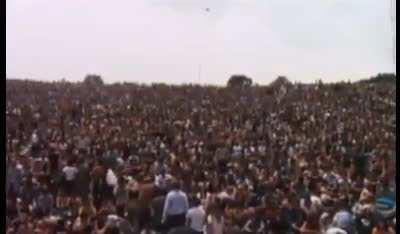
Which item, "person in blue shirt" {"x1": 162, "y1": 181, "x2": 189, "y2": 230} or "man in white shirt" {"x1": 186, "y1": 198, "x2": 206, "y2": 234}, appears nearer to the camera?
"man in white shirt" {"x1": 186, "y1": 198, "x2": 206, "y2": 234}

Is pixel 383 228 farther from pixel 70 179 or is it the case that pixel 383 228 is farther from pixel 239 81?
pixel 239 81

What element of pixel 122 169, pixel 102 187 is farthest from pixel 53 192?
pixel 122 169

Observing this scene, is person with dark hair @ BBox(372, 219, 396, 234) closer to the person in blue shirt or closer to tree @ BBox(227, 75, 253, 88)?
A: the person in blue shirt

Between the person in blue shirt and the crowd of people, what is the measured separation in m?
0.01

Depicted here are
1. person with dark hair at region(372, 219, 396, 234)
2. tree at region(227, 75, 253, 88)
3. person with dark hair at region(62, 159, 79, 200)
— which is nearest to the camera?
person with dark hair at region(372, 219, 396, 234)

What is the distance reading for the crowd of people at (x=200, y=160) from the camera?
30.2 ft

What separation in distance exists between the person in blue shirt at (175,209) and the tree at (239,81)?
21.8 metres

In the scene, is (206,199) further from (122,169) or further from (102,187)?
(122,169)

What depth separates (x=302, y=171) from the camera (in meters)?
13.6

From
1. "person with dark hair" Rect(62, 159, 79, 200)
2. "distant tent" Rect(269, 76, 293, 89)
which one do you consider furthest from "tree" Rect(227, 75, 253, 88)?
"person with dark hair" Rect(62, 159, 79, 200)

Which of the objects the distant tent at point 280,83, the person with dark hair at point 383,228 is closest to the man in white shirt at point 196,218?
the person with dark hair at point 383,228

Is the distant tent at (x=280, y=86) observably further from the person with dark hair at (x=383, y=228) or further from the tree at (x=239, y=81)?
the person with dark hair at (x=383, y=228)

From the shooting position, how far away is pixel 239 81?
32062mm

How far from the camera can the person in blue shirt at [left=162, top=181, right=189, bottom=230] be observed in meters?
9.14
